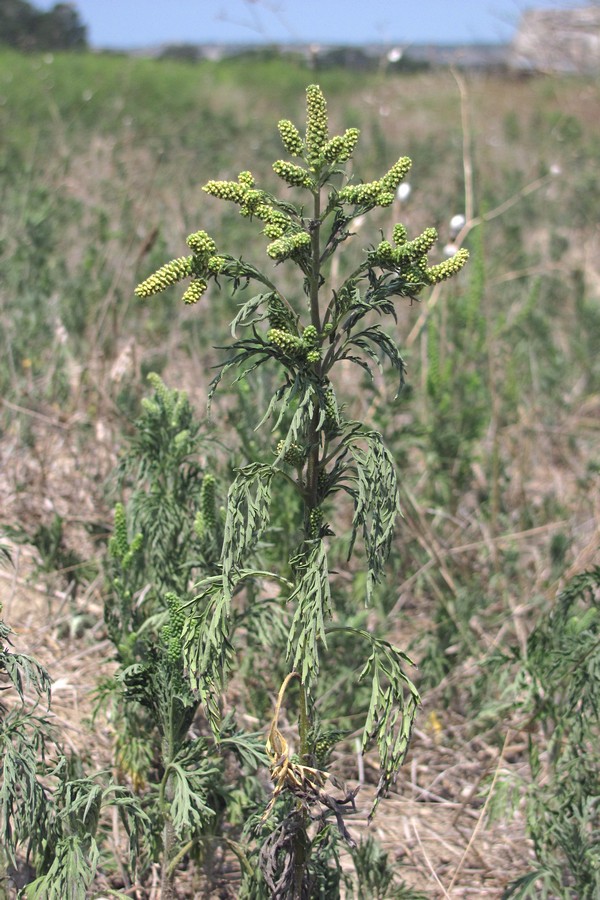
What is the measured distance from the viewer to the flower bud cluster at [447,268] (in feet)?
6.57

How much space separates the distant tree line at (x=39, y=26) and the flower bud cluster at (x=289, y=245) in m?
11.2

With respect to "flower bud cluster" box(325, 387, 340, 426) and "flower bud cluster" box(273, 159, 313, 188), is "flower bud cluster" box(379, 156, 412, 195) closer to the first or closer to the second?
"flower bud cluster" box(273, 159, 313, 188)

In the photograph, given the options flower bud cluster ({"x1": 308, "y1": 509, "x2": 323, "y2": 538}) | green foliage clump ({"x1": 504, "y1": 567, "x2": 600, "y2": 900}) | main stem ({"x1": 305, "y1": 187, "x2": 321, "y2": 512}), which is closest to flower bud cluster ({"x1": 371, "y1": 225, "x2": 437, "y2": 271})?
main stem ({"x1": 305, "y1": 187, "x2": 321, "y2": 512})

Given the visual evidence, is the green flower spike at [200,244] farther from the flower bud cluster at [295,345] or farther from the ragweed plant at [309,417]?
the flower bud cluster at [295,345]

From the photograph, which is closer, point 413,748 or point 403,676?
point 403,676

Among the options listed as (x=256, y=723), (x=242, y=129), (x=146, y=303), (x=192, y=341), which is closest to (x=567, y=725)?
(x=256, y=723)

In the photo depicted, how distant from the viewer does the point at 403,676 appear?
2.14 metres

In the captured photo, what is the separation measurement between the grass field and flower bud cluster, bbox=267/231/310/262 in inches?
4.9

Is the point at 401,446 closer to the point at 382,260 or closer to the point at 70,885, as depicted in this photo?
the point at 382,260

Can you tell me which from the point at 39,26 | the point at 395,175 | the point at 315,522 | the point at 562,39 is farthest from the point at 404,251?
the point at 39,26

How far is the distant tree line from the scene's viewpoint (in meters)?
12.5

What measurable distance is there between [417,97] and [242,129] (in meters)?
4.20

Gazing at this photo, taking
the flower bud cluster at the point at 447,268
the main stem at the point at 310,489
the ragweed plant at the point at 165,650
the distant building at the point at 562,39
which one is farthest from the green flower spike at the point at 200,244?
the distant building at the point at 562,39

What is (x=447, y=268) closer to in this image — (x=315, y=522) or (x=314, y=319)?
(x=314, y=319)
